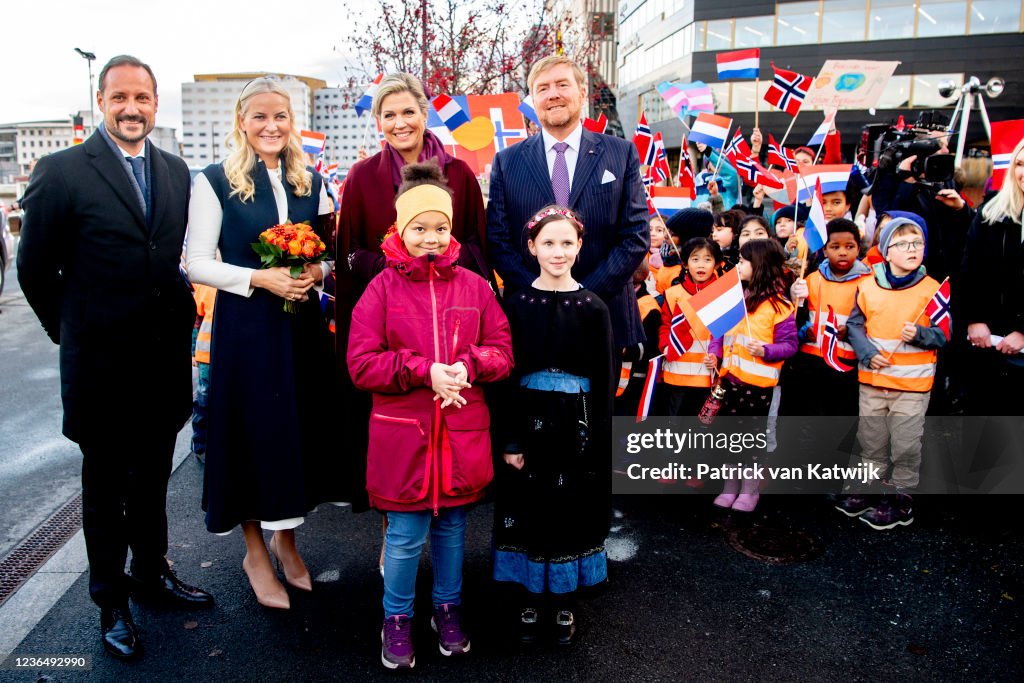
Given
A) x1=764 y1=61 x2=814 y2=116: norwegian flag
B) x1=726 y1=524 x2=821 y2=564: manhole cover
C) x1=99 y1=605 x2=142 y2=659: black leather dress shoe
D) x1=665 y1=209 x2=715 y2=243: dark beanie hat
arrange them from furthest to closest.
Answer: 1. x1=764 y1=61 x2=814 y2=116: norwegian flag
2. x1=665 y1=209 x2=715 y2=243: dark beanie hat
3. x1=726 y1=524 x2=821 y2=564: manhole cover
4. x1=99 y1=605 x2=142 y2=659: black leather dress shoe

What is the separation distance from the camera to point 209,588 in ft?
11.5

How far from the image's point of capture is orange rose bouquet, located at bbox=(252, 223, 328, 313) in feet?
10.1

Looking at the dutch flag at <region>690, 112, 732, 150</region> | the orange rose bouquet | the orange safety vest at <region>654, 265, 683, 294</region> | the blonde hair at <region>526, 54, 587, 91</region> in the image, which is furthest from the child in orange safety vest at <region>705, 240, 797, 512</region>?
the dutch flag at <region>690, 112, 732, 150</region>

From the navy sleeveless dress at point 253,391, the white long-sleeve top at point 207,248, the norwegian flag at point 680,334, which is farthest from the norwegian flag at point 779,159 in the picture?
the white long-sleeve top at point 207,248

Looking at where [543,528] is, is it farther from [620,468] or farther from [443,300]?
[620,468]

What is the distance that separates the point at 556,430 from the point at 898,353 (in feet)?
8.24

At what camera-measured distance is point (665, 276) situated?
18.4 feet

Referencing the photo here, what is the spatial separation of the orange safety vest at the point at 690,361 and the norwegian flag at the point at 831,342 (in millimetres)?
810

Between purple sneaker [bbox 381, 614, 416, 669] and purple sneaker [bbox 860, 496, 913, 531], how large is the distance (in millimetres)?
2832

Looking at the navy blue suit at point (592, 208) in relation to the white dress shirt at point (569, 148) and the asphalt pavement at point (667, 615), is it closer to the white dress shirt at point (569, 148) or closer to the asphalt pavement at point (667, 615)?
the white dress shirt at point (569, 148)

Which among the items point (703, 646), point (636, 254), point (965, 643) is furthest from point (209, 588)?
point (965, 643)

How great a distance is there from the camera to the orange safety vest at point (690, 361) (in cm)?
455

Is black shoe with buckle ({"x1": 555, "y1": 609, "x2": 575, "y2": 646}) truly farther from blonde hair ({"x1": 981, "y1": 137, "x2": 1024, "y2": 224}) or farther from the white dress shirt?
blonde hair ({"x1": 981, "y1": 137, "x2": 1024, "y2": 224})

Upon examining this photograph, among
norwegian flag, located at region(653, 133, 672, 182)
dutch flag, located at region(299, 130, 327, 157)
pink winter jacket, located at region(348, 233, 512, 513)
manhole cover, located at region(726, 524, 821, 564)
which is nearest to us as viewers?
pink winter jacket, located at region(348, 233, 512, 513)
